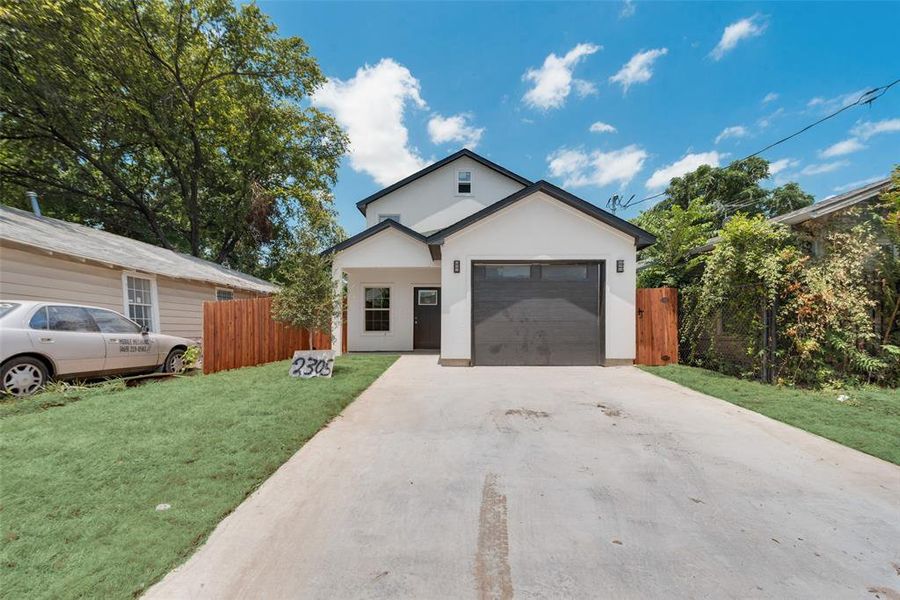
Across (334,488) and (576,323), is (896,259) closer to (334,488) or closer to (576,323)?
(576,323)

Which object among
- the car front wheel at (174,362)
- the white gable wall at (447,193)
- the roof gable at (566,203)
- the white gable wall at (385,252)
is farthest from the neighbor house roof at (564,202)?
the white gable wall at (447,193)

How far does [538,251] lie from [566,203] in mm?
1443

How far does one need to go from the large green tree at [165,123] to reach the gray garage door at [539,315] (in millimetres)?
5493

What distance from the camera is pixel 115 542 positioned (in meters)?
2.18

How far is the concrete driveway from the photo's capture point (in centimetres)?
201

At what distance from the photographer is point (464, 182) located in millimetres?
15078

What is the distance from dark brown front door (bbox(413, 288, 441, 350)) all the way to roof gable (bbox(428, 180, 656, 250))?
359cm

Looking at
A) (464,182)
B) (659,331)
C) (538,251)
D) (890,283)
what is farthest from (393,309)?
(890,283)

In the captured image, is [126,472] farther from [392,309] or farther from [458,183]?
[458,183]

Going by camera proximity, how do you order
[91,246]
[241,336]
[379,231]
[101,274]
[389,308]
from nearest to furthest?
[101,274]
[91,246]
[241,336]
[379,231]
[389,308]

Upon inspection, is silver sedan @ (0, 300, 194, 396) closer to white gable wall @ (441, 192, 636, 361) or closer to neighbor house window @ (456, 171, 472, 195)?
white gable wall @ (441, 192, 636, 361)

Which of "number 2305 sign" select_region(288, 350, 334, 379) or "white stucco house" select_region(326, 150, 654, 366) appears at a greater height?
"white stucco house" select_region(326, 150, 654, 366)

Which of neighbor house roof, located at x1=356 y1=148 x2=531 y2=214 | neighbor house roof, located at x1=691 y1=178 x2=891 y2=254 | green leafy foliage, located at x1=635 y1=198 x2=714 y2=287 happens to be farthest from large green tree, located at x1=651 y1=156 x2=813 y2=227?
neighbor house roof, located at x1=691 y1=178 x2=891 y2=254

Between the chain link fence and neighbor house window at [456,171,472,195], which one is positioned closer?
the chain link fence
